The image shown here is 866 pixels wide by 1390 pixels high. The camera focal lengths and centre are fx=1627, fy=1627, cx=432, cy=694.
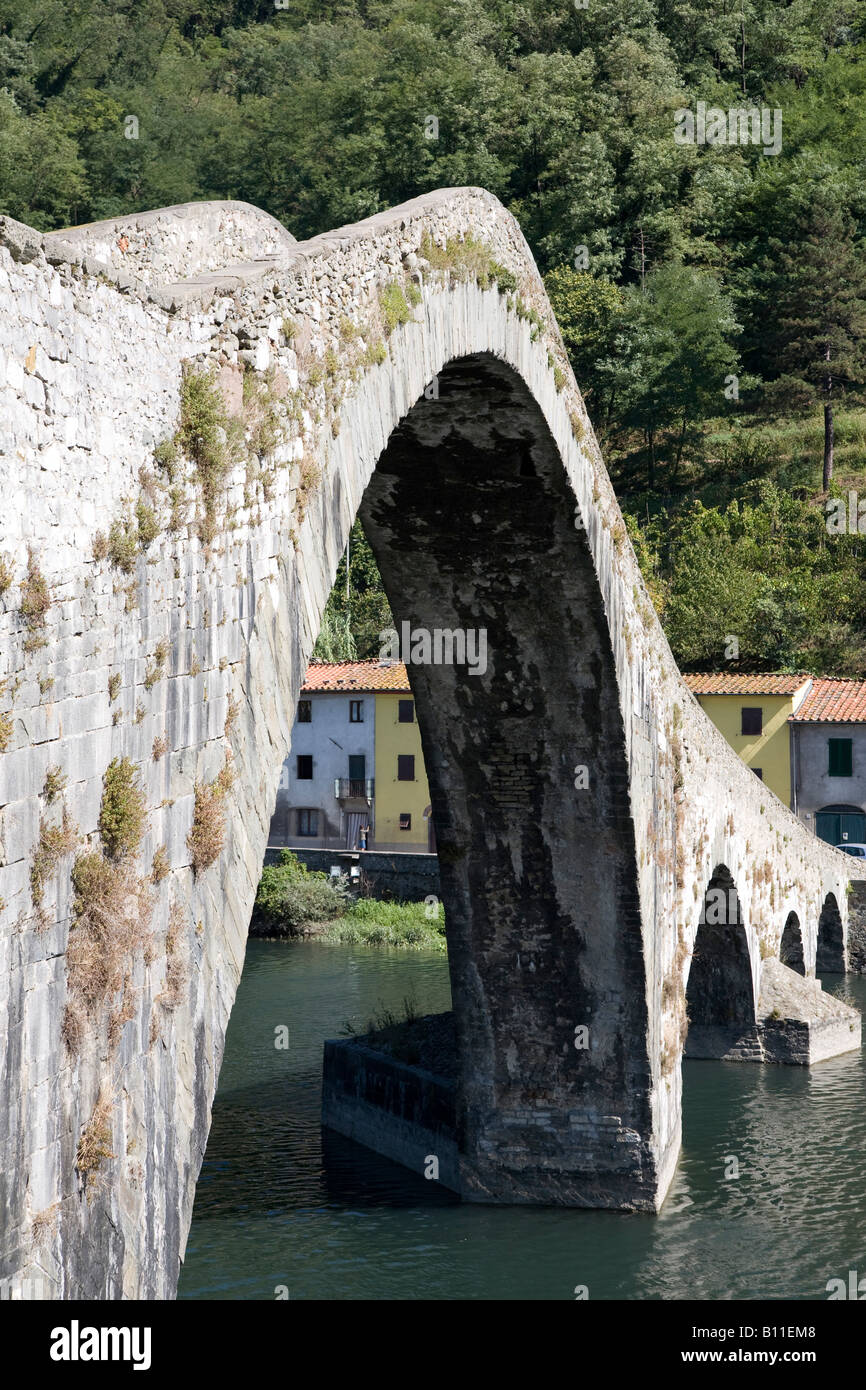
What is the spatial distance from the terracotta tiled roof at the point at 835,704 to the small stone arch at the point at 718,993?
40.9ft

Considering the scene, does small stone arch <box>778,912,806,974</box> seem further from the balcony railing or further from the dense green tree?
the dense green tree

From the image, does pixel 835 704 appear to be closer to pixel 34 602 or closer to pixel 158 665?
pixel 158 665

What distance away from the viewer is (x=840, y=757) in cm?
3247

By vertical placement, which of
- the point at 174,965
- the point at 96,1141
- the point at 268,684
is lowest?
the point at 96,1141

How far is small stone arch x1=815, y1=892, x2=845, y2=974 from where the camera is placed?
90.8 ft

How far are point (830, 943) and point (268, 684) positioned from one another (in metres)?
23.0

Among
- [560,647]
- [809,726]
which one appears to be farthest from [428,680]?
[809,726]

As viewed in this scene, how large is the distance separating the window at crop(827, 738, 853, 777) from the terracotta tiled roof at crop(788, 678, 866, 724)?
514 millimetres

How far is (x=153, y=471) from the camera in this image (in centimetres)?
584

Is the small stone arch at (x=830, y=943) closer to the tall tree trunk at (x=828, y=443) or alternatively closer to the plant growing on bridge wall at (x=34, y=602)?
the tall tree trunk at (x=828, y=443)

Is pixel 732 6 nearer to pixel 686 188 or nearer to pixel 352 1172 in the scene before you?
pixel 686 188

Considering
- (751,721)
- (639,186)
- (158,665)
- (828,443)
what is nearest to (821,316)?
(828,443)

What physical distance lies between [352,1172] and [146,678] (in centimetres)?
1044

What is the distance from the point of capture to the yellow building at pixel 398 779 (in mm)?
35094
